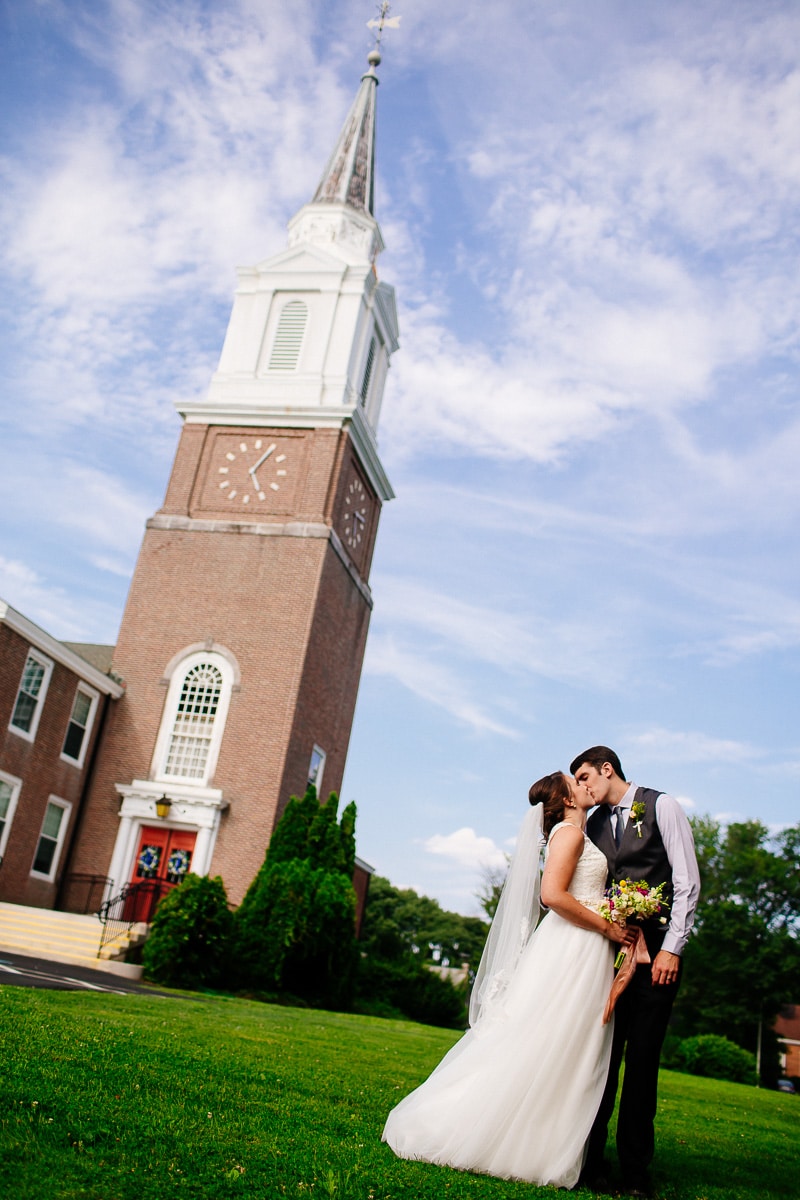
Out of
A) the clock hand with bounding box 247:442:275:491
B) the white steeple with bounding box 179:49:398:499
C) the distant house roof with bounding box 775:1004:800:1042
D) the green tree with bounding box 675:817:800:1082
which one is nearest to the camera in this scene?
the clock hand with bounding box 247:442:275:491

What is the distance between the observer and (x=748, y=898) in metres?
49.7

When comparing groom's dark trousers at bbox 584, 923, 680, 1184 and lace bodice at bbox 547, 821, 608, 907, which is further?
lace bodice at bbox 547, 821, 608, 907

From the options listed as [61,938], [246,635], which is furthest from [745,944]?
[61,938]

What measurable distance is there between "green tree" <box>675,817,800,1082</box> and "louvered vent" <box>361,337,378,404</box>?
97.9 feet

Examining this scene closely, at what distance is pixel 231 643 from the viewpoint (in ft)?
81.5

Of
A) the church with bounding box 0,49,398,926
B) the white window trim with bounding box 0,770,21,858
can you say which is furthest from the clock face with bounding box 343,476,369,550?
the white window trim with bounding box 0,770,21,858

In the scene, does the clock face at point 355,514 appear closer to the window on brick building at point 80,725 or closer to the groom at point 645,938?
the window on brick building at point 80,725

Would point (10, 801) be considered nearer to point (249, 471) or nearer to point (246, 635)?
point (246, 635)

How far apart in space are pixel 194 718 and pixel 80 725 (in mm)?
2714

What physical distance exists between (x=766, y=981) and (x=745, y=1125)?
1596 inches

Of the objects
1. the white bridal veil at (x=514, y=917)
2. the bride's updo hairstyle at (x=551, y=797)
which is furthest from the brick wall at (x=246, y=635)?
the bride's updo hairstyle at (x=551, y=797)

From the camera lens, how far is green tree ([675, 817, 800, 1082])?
45.1 meters

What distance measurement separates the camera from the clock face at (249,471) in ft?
87.4

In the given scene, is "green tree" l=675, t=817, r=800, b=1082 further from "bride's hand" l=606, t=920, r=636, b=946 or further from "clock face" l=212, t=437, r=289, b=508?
"bride's hand" l=606, t=920, r=636, b=946
